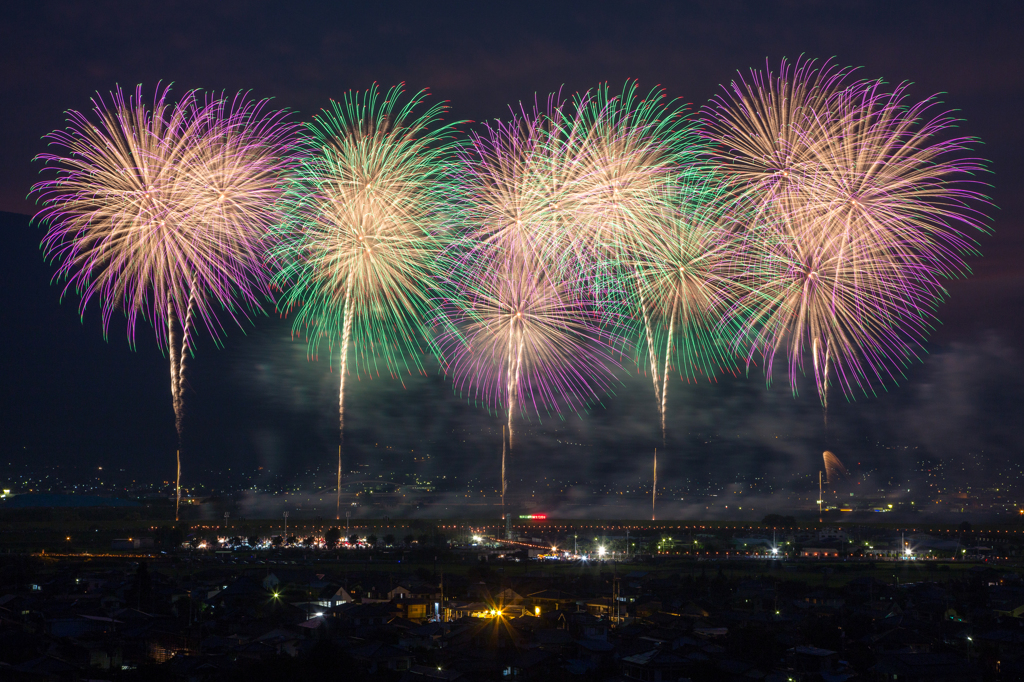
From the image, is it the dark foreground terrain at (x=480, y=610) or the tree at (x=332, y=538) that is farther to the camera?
the tree at (x=332, y=538)

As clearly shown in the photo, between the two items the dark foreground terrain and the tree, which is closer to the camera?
the dark foreground terrain

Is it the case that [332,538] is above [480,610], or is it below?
below

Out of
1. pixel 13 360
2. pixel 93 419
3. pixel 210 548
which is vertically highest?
pixel 13 360

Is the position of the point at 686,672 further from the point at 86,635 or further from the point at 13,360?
the point at 13,360

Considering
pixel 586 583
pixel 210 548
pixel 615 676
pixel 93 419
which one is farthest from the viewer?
pixel 93 419

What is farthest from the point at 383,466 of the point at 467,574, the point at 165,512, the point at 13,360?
the point at 467,574

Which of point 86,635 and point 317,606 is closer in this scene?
point 86,635

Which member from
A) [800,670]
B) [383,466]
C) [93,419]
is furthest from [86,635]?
[93,419]

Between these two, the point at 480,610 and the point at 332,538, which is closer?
the point at 480,610

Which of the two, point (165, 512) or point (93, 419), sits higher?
point (93, 419)

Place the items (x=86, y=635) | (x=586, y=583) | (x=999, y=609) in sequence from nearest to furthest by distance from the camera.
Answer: (x=86, y=635), (x=999, y=609), (x=586, y=583)
